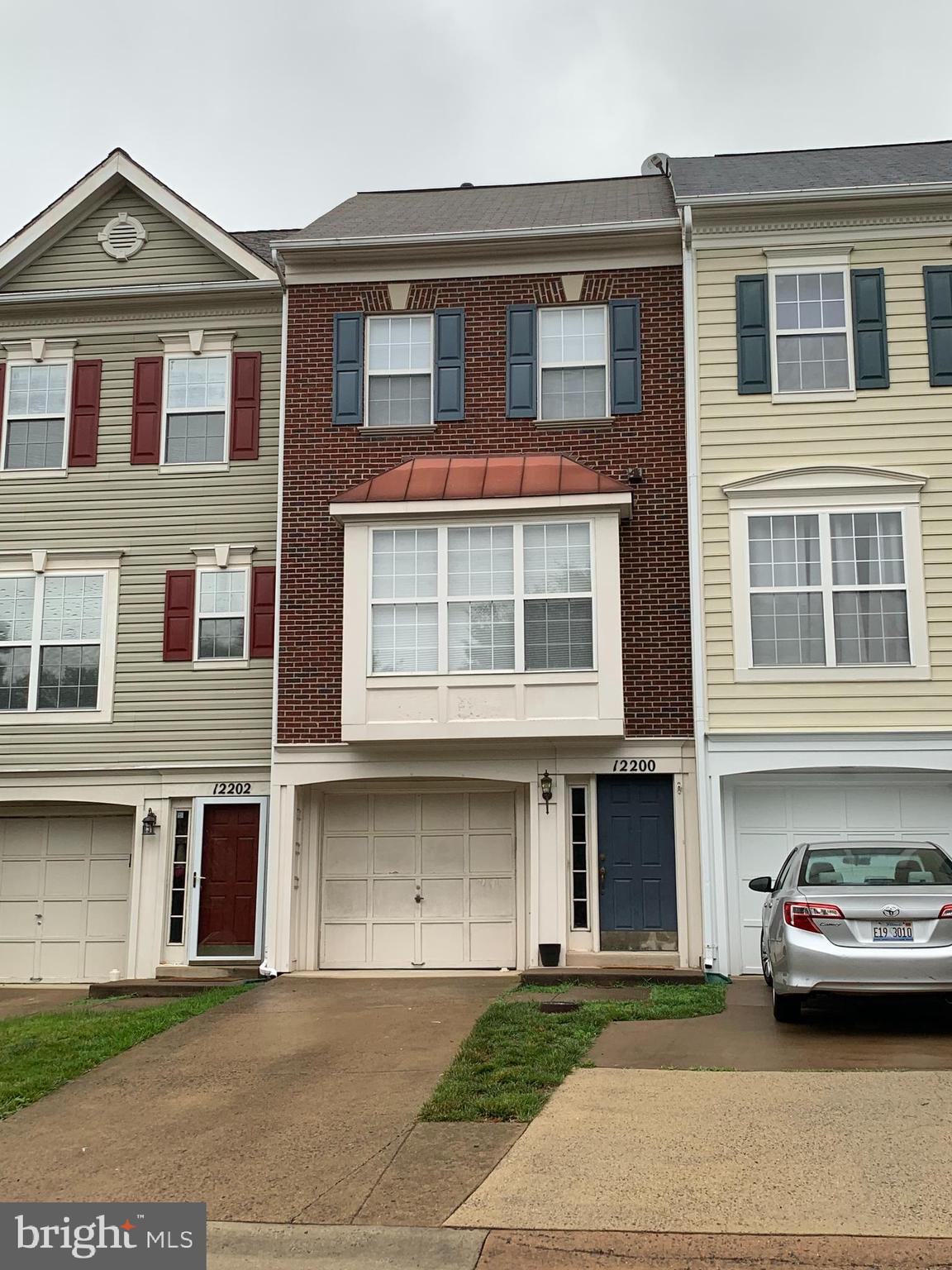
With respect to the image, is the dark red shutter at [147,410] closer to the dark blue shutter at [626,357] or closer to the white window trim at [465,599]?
the white window trim at [465,599]

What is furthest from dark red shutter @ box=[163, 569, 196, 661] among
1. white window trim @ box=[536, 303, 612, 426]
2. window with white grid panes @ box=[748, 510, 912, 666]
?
window with white grid panes @ box=[748, 510, 912, 666]

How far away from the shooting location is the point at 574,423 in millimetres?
16453

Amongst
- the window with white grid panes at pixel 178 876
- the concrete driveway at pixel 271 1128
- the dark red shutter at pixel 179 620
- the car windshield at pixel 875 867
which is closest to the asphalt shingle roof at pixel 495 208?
the dark red shutter at pixel 179 620

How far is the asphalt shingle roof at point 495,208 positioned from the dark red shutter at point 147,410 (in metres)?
2.77

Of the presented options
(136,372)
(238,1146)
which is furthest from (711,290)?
(238,1146)

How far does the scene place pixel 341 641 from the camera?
1620cm

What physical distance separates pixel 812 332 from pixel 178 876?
10399 millimetres

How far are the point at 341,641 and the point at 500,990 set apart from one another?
189 inches

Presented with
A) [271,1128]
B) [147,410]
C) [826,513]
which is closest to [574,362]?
[826,513]

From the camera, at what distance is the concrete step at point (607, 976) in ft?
46.3

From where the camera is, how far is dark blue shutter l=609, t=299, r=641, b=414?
16.4 metres

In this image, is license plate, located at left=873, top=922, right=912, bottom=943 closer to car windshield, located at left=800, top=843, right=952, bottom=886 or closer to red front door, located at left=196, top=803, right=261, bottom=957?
car windshield, located at left=800, top=843, right=952, bottom=886

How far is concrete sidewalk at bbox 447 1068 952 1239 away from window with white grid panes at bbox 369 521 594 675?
6.97 metres

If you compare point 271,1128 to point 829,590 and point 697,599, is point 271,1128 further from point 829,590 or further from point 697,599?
point 829,590
